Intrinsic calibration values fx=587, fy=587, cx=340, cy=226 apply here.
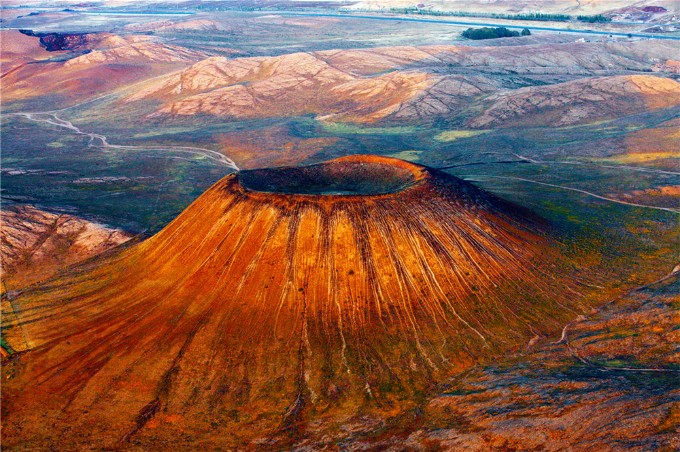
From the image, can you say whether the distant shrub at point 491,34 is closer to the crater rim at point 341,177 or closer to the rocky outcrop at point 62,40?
the rocky outcrop at point 62,40

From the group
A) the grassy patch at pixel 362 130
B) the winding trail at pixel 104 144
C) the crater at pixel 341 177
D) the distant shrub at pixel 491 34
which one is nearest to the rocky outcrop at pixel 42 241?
the crater at pixel 341 177

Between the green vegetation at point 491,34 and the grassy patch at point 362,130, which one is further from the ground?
the green vegetation at point 491,34

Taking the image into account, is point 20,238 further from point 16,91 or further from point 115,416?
point 16,91

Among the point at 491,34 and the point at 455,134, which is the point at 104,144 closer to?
the point at 455,134

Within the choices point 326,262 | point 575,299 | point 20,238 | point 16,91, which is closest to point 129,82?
point 16,91

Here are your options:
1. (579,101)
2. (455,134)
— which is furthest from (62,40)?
(579,101)
